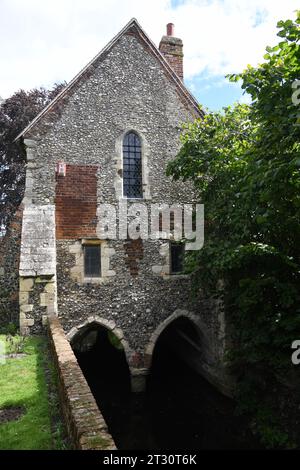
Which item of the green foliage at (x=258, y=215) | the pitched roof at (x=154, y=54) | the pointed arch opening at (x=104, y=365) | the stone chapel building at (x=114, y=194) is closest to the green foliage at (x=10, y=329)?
the stone chapel building at (x=114, y=194)

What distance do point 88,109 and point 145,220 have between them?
4101mm

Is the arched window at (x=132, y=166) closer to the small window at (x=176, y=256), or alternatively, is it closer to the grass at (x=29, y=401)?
the small window at (x=176, y=256)

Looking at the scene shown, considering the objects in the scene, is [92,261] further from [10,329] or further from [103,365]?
[103,365]

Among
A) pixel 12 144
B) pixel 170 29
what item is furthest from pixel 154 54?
pixel 12 144

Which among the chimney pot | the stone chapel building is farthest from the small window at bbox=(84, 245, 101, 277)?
the chimney pot

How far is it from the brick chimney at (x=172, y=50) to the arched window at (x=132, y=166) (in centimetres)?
377

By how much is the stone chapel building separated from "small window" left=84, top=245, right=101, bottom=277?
32 millimetres

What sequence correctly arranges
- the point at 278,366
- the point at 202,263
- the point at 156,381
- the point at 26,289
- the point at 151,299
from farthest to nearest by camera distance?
the point at 156,381
the point at 151,299
the point at 26,289
the point at 202,263
the point at 278,366

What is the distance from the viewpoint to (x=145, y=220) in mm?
11820

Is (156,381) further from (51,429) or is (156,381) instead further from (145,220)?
(51,429)

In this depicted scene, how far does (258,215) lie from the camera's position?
526cm

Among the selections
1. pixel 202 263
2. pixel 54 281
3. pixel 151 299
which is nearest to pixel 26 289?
pixel 54 281

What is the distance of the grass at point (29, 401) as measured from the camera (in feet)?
14.7
